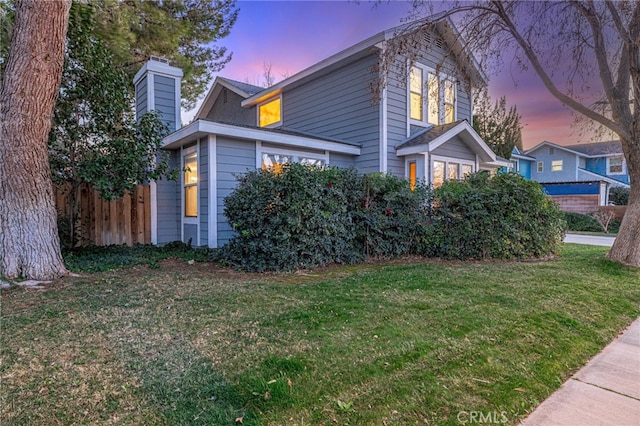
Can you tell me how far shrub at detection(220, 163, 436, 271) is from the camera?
5637mm

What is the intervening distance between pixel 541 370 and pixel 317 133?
9.35m

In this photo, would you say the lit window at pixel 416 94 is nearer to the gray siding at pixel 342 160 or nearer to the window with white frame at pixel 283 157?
the gray siding at pixel 342 160


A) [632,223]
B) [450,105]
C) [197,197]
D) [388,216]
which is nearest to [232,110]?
[197,197]

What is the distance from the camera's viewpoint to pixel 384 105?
30.0 feet

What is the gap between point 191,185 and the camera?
8.44 meters

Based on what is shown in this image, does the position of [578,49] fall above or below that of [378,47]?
below

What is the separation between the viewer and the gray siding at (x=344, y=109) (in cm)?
937

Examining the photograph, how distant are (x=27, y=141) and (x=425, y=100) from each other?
9.40 metres

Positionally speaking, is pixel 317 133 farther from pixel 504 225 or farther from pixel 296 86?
pixel 504 225

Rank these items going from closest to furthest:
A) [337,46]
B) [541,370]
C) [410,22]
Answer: [541,370] < [410,22] < [337,46]

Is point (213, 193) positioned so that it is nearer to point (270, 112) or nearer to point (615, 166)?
point (270, 112)

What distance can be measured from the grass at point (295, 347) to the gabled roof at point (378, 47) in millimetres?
5809

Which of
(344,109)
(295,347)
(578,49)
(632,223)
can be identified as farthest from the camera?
(344,109)

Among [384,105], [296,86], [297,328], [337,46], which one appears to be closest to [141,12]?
[296,86]
